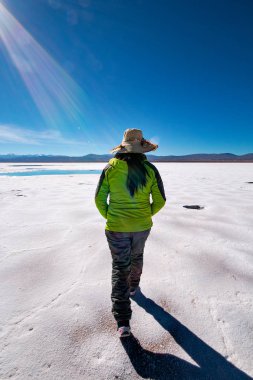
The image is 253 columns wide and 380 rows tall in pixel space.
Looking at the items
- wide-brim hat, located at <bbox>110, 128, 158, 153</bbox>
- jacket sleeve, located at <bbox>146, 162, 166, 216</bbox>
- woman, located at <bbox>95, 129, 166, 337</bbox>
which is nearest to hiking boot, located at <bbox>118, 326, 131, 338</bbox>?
woman, located at <bbox>95, 129, 166, 337</bbox>

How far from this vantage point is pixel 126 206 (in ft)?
7.02

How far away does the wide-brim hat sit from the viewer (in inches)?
82.7

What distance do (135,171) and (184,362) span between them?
1586mm

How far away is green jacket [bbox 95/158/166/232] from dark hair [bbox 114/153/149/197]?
0.12ft

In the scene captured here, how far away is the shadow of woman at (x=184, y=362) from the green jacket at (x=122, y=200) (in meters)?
0.97

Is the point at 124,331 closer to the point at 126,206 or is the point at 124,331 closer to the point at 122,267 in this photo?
the point at 122,267

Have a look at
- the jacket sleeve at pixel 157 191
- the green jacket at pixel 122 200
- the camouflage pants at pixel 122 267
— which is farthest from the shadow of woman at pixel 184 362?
the jacket sleeve at pixel 157 191

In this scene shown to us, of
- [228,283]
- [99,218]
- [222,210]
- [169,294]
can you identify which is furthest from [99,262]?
[222,210]

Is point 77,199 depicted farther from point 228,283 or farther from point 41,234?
point 228,283

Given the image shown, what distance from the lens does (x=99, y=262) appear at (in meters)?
3.21

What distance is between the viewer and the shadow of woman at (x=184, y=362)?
5.48 ft

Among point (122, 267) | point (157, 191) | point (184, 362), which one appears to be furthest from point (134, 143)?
point (184, 362)

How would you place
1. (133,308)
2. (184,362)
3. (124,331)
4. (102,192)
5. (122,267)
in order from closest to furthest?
(184,362) → (124,331) → (122,267) → (102,192) → (133,308)

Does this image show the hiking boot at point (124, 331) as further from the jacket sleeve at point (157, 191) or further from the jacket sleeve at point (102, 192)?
the jacket sleeve at point (157, 191)
